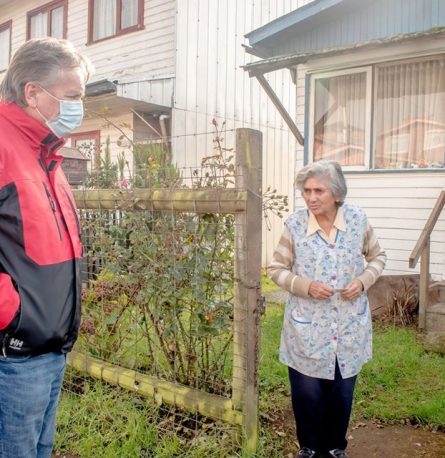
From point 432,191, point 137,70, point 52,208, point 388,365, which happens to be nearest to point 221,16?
point 137,70

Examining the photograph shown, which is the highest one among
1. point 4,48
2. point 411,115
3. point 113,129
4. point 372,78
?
point 4,48

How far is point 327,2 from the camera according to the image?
7.88m

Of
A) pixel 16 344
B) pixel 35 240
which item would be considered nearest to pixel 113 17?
pixel 35 240

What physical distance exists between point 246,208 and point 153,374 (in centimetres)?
134

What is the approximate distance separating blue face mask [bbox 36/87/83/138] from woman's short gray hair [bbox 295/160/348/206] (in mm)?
1373

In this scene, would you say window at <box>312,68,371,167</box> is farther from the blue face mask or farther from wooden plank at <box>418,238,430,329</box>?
the blue face mask

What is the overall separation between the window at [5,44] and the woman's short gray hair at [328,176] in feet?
43.1

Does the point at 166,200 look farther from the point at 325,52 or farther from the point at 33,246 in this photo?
the point at 325,52

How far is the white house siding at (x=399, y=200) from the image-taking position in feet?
22.1

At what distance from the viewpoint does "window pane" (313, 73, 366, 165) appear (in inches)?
300

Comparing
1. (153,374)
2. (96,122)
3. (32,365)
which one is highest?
(96,122)

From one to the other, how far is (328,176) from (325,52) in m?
4.84

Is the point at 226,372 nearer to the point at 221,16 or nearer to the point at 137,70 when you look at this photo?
the point at 137,70

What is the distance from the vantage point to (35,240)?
1.73m
